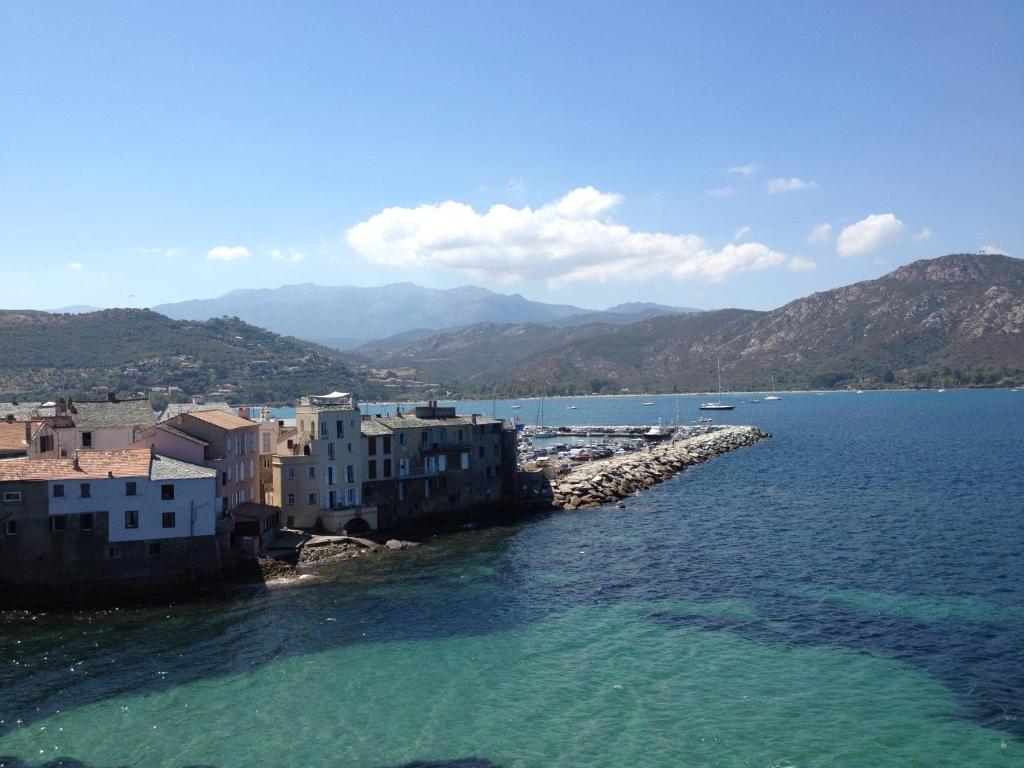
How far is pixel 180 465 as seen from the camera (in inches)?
2004

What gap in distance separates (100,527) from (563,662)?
3055cm

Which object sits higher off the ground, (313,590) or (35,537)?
(35,537)

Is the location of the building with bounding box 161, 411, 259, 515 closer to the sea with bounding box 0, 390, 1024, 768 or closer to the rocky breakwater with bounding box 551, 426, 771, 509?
the sea with bounding box 0, 390, 1024, 768

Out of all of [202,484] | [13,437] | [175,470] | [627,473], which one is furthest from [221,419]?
[627,473]

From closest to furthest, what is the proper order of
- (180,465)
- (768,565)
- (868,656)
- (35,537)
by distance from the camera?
(868,656) → (35,537) → (180,465) → (768,565)

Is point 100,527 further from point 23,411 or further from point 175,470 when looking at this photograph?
point 23,411

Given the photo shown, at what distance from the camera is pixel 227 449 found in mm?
57875

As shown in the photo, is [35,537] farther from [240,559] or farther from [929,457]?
[929,457]

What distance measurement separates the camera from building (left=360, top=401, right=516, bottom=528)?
67.2m

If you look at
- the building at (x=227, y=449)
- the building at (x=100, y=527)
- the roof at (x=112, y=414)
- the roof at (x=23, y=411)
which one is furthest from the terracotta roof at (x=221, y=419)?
the roof at (x=23, y=411)

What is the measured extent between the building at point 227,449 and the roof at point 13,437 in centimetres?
1075

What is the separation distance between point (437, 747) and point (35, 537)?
3226 centimetres

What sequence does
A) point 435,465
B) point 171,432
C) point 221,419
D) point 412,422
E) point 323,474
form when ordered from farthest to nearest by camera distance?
1. point 435,465
2. point 412,422
3. point 323,474
4. point 221,419
5. point 171,432

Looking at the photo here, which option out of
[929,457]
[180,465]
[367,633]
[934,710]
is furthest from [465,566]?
[929,457]
